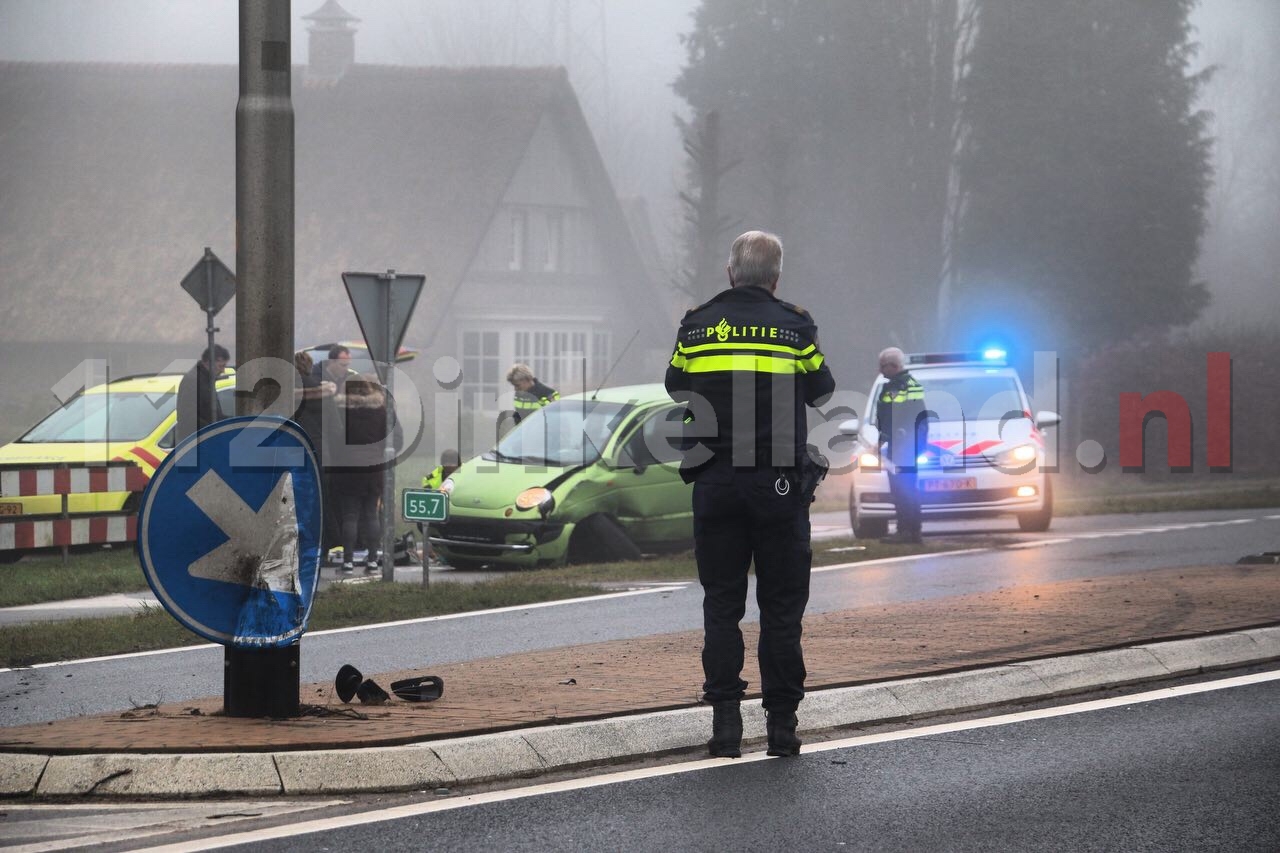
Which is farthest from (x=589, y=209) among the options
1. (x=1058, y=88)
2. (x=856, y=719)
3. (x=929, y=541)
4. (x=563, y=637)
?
(x=856, y=719)

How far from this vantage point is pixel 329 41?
5091cm

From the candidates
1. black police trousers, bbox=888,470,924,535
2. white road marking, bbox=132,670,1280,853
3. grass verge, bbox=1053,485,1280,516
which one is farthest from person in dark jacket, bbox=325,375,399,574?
grass verge, bbox=1053,485,1280,516

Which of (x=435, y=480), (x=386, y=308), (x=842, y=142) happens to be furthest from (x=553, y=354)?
(x=386, y=308)

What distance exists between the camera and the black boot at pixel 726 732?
21.2ft

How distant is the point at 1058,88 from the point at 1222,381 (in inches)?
708

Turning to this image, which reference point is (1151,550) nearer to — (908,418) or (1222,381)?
(908,418)

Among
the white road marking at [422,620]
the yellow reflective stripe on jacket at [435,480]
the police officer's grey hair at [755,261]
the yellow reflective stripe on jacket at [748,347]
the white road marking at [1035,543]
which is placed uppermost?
the police officer's grey hair at [755,261]

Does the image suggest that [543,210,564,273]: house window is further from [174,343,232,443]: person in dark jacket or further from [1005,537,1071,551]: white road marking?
[1005,537,1071,551]: white road marking

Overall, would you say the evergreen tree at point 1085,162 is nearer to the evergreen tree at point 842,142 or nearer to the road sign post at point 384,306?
the evergreen tree at point 842,142

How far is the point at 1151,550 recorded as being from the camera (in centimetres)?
1592

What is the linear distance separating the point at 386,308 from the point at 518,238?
3321 centimetres

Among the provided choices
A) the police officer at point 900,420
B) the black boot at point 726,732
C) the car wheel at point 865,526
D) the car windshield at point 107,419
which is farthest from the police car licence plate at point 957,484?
the black boot at point 726,732

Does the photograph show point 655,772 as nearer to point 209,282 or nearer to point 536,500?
point 536,500

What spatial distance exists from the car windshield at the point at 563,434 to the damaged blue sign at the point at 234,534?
941 cm
